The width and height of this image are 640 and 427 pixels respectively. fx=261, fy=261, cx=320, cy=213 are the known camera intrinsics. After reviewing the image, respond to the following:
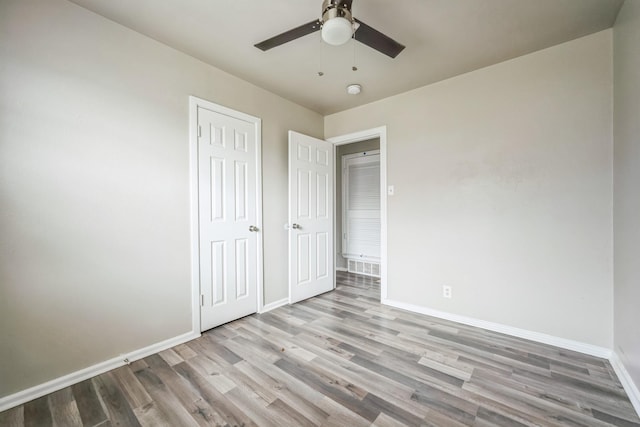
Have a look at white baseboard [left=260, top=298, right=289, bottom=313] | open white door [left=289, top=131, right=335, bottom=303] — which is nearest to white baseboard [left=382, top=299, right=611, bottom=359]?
open white door [left=289, top=131, right=335, bottom=303]

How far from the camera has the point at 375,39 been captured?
168 centimetres

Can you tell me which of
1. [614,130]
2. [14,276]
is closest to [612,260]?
[614,130]

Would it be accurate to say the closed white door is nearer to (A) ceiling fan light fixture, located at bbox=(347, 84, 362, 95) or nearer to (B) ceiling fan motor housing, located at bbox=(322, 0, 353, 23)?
(A) ceiling fan light fixture, located at bbox=(347, 84, 362, 95)

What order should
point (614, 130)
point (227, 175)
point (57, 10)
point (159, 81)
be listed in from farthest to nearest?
1. point (227, 175)
2. point (159, 81)
3. point (614, 130)
4. point (57, 10)

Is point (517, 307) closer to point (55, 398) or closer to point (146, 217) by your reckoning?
point (146, 217)

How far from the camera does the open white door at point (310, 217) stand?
3244 millimetres

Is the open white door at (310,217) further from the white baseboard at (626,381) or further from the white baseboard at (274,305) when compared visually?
the white baseboard at (626,381)

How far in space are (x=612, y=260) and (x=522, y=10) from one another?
6.53 feet

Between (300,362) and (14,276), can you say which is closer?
(14,276)

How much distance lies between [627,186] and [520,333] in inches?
57.1

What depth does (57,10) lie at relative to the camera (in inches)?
67.9

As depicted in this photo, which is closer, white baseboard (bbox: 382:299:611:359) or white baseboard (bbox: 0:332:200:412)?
white baseboard (bbox: 0:332:200:412)

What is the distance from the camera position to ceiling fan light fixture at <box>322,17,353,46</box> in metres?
1.37

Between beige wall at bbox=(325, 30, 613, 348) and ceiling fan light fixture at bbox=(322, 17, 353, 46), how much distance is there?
6.02 feet
